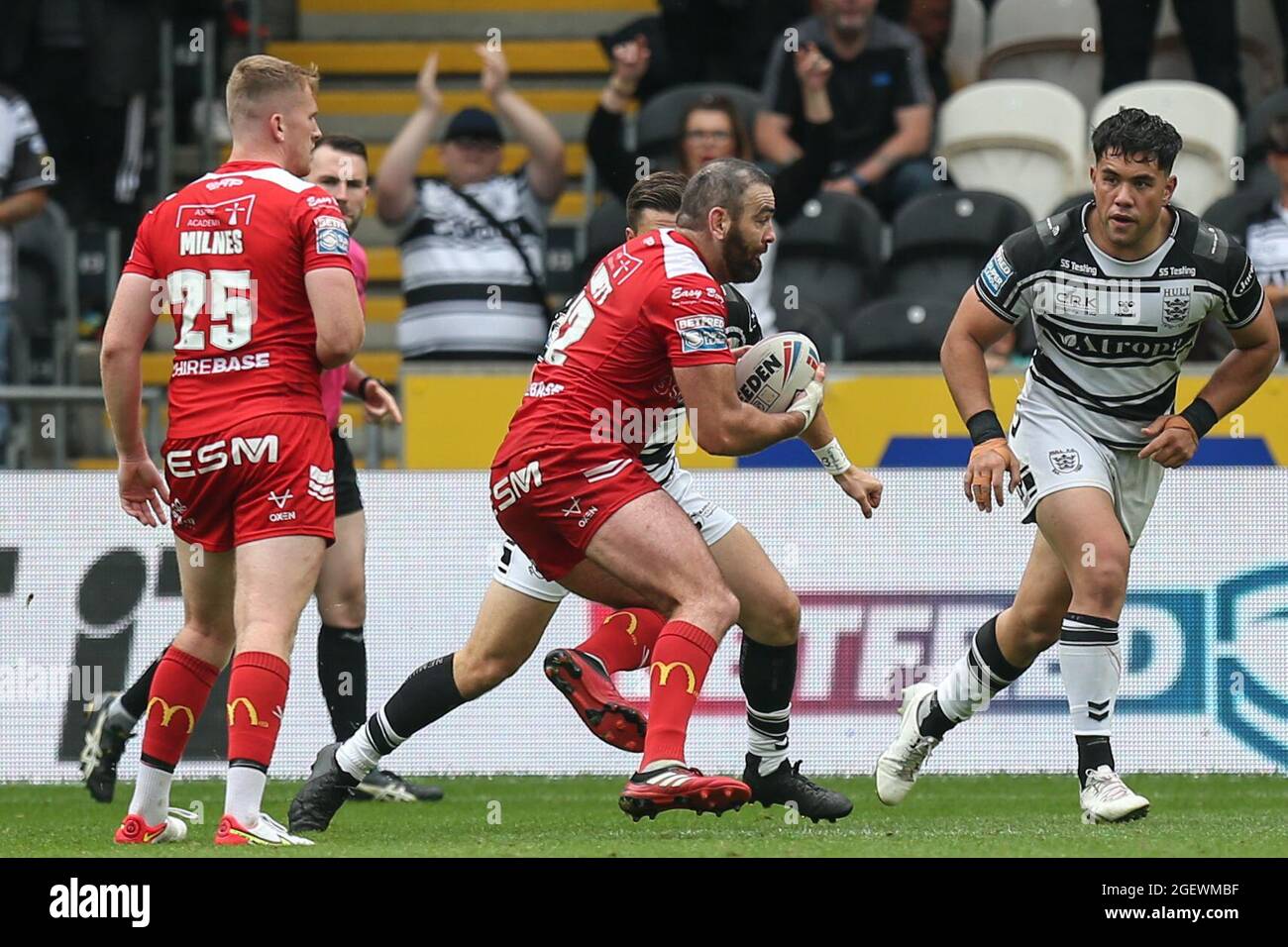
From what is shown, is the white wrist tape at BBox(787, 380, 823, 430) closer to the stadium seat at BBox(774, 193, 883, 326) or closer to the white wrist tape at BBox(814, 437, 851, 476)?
the white wrist tape at BBox(814, 437, 851, 476)

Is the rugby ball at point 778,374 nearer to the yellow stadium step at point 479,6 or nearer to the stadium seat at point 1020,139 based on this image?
the stadium seat at point 1020,139

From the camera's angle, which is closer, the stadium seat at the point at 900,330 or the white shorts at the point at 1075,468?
the white shorts at the point at 1075,468

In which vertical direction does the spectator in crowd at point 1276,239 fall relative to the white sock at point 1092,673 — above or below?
above

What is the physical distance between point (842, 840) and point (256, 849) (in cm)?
160

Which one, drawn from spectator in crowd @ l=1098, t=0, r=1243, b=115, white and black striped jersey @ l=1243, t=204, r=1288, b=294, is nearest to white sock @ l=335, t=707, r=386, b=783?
white and black striped jersey @ l=1243, t=204, r=1288, b=294

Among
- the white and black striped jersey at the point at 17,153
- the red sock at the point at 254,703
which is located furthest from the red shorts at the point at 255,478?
the white and black striped jersey at the point at 17,153

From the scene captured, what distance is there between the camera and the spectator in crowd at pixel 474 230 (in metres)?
10.7

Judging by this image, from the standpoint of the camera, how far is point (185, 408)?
5.90 metres

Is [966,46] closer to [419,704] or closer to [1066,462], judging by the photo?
[1066,462]

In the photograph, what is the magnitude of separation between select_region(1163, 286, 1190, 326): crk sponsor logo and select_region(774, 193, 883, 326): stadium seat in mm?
4877

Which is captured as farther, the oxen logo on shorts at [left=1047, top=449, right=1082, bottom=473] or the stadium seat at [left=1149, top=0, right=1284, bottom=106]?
the stadium seat at [left=1149, top=0, right=1284, bottom=106]

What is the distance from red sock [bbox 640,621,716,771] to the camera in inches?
232

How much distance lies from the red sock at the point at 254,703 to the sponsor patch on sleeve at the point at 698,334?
4.58ft

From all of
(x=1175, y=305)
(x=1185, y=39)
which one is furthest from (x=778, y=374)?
(x=1185, y=39)
